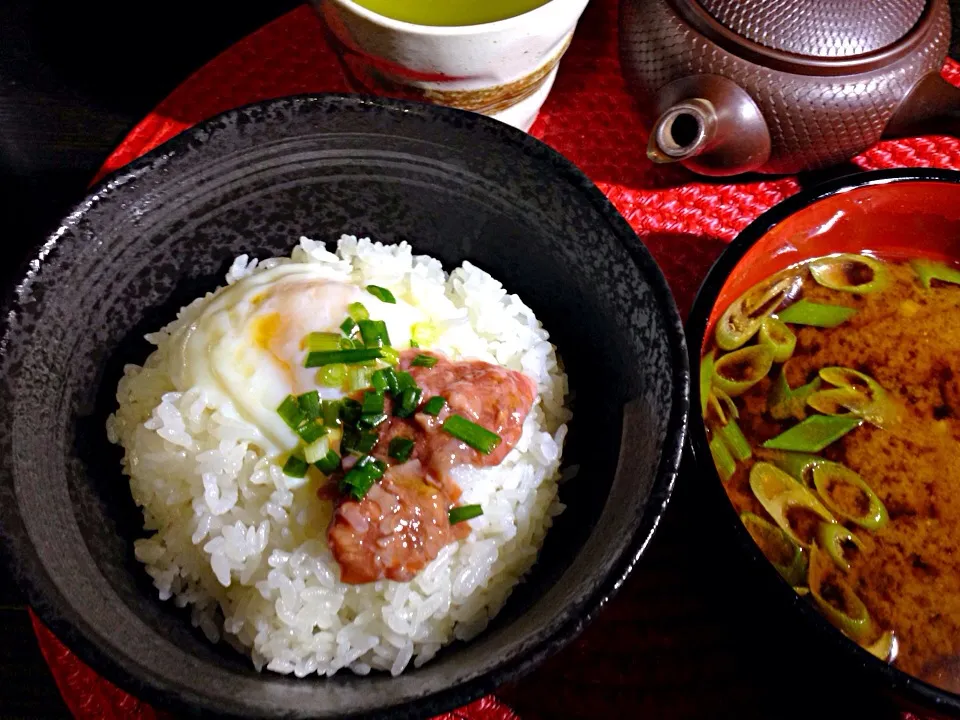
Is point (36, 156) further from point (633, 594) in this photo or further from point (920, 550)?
point (920, 550)

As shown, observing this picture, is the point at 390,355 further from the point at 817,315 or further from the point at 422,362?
the point at 817,315

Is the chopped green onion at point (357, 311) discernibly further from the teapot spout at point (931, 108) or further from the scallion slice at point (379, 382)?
the teapot spout at point (931, 108)

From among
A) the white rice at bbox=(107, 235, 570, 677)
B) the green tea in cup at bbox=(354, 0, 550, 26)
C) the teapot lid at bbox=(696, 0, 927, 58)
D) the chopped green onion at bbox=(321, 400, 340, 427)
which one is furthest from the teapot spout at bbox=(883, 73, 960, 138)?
the chopped green onion at bbox=(321, 400, 340, 427)

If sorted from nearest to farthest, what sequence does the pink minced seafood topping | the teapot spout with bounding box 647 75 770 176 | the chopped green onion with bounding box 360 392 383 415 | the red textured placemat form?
the pink minced seafood topping < the chopped green onion with bounding box 360 392 383 415 < the teapot spout with bounding box 647 75 770 176 < the red textured placemat

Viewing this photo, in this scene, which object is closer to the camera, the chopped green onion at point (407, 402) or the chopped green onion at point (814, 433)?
the chopped green onion at point (407, 402)

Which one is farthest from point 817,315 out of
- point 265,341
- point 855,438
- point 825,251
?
point 265,341

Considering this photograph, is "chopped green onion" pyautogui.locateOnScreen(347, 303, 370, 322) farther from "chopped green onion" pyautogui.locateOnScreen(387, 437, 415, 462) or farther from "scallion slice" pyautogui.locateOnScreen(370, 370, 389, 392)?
"chopped green onion" pyautogui.locateOnScreen(387, 437, 415, 462)

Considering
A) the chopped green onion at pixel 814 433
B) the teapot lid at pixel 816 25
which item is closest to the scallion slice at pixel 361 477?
the chopped green onion at pixel 814 433
